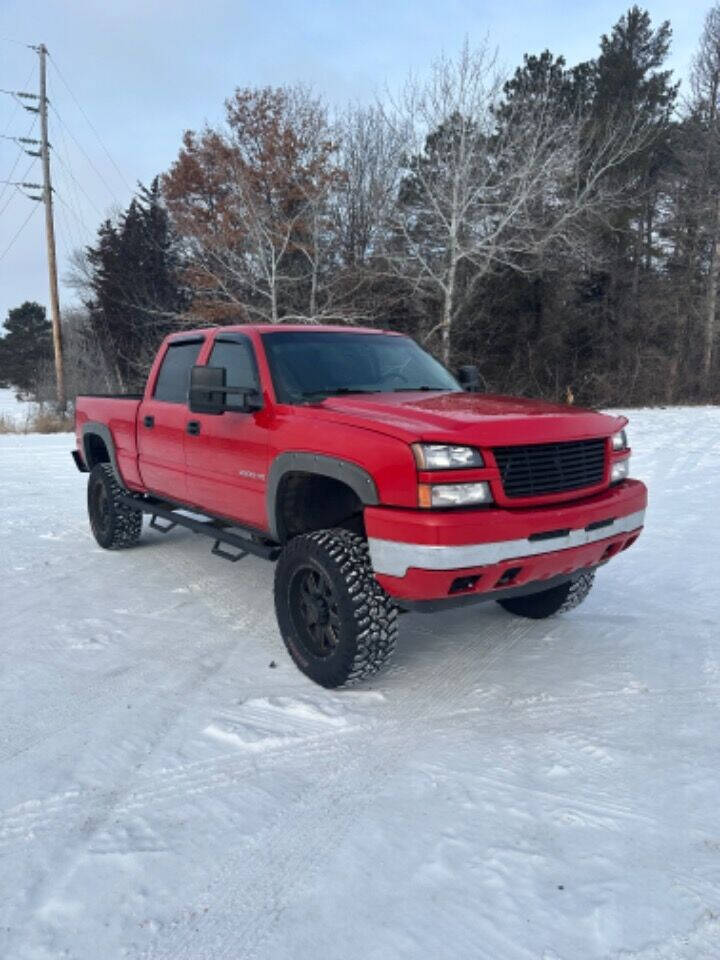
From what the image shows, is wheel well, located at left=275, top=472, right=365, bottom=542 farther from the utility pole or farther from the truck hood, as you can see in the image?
the utility pole

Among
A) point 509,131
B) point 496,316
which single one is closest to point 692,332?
point 496,316

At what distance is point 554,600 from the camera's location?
4199 millimetres

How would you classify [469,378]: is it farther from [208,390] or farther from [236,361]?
[208,390]

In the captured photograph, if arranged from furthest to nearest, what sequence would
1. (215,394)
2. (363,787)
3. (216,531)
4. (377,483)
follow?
(216,531), (215,394), (377,483), (363,787)

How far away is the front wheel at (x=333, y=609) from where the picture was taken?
3.16 meters

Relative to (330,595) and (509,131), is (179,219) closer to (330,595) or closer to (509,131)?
(509,131)

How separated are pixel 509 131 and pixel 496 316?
6.59 meters

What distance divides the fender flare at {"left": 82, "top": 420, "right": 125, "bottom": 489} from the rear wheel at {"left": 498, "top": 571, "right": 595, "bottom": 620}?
11.5 ft

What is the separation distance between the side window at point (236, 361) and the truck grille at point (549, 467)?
163cm

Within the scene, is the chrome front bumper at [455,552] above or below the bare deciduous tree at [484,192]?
below

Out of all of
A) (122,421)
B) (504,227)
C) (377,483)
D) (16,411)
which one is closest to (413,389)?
(377,483)

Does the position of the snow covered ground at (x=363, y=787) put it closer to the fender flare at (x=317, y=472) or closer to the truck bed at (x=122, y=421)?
the fender flare at (x=317, y=472)

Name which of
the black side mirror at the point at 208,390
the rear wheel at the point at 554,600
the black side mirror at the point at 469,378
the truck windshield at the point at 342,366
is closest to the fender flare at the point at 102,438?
the black side mirror at the point at 208,390

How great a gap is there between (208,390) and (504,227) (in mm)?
17924
